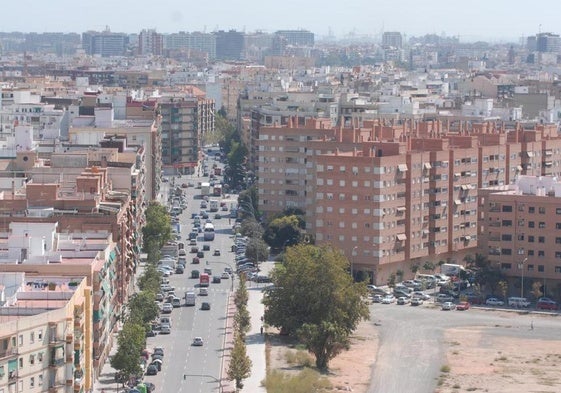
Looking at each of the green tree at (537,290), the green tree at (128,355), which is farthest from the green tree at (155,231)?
the green tree at (128,355)

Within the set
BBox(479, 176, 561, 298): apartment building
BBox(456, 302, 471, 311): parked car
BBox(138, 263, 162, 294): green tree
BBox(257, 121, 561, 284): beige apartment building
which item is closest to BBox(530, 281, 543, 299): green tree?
BBox(479, 176, 561, 298): apartment building

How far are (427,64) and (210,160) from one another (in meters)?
87.1

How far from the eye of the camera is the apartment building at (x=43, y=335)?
23562mm

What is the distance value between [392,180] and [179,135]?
90.1 feet

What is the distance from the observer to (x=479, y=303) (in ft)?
144

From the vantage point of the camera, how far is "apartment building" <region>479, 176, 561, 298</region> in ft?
146

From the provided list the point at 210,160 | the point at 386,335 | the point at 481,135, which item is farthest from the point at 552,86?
the point at 386,335

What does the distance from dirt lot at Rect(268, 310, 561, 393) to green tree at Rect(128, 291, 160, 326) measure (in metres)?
2.61

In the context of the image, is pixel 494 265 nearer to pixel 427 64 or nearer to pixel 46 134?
pixel 46 134

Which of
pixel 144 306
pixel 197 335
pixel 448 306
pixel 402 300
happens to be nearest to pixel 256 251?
pixel 402 300

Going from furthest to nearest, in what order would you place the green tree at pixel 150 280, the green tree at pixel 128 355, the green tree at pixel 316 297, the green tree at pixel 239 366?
the green tree at pixel 150 280 < the green tree at pixel 316 297 < the green tree at pixel 239 366 < the green tree at pixel 128 355

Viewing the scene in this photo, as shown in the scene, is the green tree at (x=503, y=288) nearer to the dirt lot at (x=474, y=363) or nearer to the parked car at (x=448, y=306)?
the parked car at (x=448, y=306)

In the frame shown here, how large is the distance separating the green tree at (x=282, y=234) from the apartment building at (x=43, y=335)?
22322 mm

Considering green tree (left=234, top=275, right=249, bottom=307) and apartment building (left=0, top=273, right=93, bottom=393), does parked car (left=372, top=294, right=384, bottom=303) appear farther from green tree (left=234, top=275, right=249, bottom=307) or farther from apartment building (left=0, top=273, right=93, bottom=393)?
apartment building (left=0, top=273, right=93, bottom=393)
